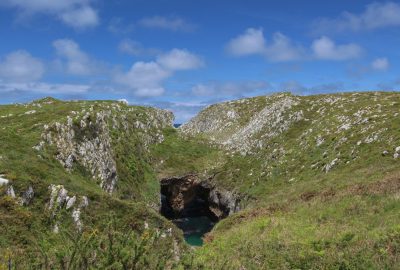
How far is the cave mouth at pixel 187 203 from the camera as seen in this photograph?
2785 inches

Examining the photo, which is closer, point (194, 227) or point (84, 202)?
point (84, 202)

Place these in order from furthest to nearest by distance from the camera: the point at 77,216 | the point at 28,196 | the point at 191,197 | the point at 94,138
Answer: the point at 191,197
the point at 94,138
the point at 77,216
the point at 28,196

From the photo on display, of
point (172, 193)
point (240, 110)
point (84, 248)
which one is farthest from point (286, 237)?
point (240, 110)

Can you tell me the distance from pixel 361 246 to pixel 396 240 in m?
1.48

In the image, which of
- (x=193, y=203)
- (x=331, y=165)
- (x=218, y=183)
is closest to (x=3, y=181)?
(x=331, y=165)

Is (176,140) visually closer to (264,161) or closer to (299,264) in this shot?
(264,161)

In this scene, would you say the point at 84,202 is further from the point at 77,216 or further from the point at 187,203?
the point at 187,203

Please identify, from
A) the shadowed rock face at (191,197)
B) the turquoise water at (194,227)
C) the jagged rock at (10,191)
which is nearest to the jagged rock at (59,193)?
the jagged rock at (10,191)

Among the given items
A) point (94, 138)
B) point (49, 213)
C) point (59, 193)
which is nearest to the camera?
point (49, 213)

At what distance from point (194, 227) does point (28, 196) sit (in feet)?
151

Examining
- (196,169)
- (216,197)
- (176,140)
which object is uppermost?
(176,140)

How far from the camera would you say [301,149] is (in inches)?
2448

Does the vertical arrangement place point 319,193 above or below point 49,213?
above

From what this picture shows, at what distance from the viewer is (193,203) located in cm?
8081
